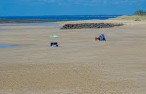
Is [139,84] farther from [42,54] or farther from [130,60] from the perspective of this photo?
[42,54]

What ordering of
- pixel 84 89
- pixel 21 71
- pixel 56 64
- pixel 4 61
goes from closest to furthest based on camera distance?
pixel 84 89 → pixel 21 71 → pixel 56 64 → pixel 4 61

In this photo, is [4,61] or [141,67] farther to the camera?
[4,61]

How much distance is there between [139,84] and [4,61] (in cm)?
854

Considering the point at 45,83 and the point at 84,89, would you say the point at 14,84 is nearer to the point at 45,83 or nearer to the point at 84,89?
the point at 45,83

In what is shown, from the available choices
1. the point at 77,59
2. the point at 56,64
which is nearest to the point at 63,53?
the point at 77,59

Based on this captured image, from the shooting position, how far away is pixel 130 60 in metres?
16.2

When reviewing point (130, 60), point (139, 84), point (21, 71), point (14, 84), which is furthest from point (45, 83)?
point (130, 60)

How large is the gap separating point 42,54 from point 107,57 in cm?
436

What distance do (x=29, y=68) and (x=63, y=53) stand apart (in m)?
5.11

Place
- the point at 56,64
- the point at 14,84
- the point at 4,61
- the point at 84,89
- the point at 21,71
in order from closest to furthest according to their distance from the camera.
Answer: the point at 84,89 < the point at 14,84 < the point at 21,71 < the point at 56,64 < the point at 4,61

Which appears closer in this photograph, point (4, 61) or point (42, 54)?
point (4, 61)

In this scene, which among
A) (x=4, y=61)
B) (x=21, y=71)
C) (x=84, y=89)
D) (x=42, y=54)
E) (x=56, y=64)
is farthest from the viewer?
(x=42, y=54)

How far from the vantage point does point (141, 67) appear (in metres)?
14.1

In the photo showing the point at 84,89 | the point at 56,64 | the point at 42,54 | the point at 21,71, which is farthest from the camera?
the point at 42,54
